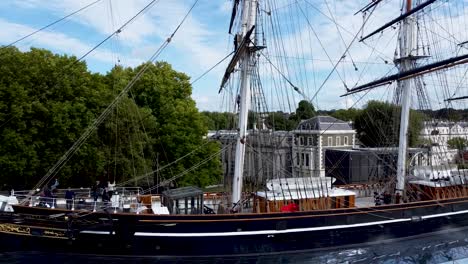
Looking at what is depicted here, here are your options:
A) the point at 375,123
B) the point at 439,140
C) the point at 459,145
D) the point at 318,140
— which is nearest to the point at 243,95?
the point at 459,145

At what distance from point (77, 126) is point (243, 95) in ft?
36.5

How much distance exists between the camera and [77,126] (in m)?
22.6

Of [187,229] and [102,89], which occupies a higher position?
[102,89]

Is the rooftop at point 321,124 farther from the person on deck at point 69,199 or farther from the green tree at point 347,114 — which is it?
the person on deck at point 69,199

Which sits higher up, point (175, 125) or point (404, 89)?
point (404, 89)

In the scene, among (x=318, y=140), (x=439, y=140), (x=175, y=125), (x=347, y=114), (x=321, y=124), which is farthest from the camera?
(x=347, y=114)

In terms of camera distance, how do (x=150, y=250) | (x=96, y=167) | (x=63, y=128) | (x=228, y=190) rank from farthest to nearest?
(x=96, y=167) < (x=63, y=128) < (x=228, y=190) < (x=150, y=250)

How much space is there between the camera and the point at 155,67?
30156 mm

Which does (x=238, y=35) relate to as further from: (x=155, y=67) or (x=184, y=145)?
(x=155, y=67)

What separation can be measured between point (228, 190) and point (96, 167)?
899 centimetres

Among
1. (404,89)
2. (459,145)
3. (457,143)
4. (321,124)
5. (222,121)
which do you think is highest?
(222,121)

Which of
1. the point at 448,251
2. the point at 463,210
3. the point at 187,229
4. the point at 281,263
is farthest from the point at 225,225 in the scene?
the point at 463,210

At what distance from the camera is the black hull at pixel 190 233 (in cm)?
1345

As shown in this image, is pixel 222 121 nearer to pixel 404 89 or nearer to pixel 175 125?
pixel 175 125
